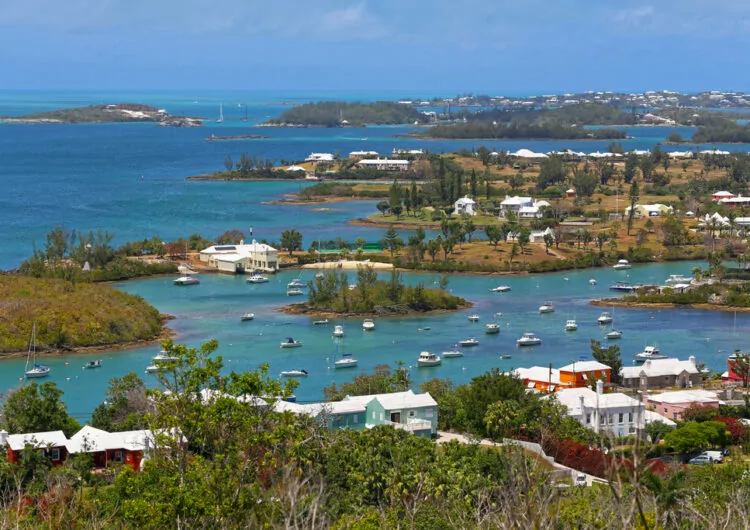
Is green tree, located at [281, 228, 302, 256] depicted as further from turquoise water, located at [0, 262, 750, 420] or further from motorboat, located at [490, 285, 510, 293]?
motorboat, located at [490, 285, 510, 293]

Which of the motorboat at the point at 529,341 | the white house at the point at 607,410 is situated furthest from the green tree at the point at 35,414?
the motorboat at the point at 529,341

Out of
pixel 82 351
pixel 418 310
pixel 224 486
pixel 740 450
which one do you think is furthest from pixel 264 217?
pixel 224 486

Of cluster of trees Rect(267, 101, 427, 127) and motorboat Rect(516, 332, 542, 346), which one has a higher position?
motorboat Rect(516, 332, 542, 346)

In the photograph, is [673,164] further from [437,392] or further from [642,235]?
[437,392]

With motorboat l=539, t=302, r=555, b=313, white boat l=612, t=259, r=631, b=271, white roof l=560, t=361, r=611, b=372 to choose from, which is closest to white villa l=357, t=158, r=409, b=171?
white boat l=612, t=259, r=631, b=271

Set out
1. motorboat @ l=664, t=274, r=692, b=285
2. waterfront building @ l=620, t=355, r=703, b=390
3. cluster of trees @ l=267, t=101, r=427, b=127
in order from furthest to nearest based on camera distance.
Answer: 1. cluster of trees @ l=267, t=101, r=427, b=127
2. motorboat @ l=664, t=274, r=692, b=285
3. waterfront building @ l=620, t=355, r=703, b=390

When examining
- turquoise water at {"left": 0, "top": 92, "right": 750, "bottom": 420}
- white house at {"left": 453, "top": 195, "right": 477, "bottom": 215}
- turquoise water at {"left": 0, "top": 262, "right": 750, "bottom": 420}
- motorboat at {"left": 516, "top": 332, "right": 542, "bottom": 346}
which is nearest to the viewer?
turquoise water at {"left": 0, "top": 262, "right": 750, "bottom": 420}

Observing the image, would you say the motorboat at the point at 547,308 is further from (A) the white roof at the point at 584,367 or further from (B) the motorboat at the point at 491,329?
(A) the white roof at the point at 584,367
